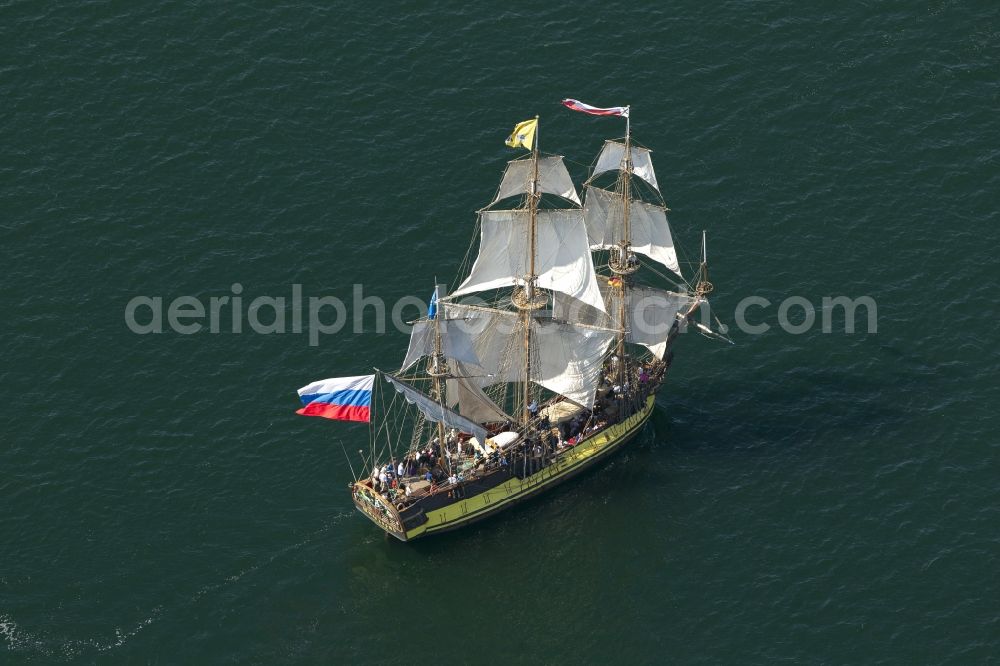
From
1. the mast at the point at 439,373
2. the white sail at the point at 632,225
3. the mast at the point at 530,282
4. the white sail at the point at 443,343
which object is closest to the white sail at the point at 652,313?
the white sail at the point at 632,225

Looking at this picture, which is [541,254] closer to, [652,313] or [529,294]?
[529,294]

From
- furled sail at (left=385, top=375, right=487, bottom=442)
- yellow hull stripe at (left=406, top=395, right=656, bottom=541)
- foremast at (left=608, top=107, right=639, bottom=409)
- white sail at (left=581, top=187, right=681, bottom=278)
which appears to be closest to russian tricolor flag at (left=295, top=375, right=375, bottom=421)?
furled sail at (left=385, top=375, right=487, bottom=442)

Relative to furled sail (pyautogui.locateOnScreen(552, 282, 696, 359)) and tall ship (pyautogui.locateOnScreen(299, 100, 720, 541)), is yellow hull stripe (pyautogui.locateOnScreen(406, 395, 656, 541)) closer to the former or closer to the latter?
tall ship (pyautogui.locateOnScreen(299, 100, 720, 541))

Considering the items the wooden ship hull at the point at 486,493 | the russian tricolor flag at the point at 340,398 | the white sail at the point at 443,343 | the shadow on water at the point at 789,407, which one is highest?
the white sail at the point at 443,343

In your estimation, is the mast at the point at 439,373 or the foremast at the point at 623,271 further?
the foremast at the point at 623,271

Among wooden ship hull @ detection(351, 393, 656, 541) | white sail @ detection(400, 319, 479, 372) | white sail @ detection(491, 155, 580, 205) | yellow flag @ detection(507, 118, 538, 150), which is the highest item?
yellow flag @ detection(507, 118, 538, 150)

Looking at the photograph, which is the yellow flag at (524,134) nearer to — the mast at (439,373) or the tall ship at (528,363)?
the tall ship at (528,363)

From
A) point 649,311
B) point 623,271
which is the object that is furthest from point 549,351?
point 649,311
